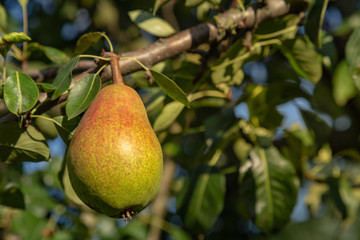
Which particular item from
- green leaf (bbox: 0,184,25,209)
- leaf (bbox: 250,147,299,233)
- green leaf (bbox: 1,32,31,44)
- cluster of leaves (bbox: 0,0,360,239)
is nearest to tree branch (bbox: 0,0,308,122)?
cluster of leaves (bbox: 0,0,360,239)


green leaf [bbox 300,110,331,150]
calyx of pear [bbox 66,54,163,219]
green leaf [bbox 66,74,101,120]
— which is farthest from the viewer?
green leaf [bbox 300,110,331,150]

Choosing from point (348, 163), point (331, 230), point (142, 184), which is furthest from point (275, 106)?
point (331, 230)

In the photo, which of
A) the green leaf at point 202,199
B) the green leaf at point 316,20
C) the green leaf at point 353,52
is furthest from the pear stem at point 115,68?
the green leaf at point 353,52

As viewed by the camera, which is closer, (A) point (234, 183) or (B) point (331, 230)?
(A) point (234, 183)

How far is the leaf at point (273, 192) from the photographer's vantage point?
4.52 ft

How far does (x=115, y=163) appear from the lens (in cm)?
74

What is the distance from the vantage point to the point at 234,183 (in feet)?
8.54

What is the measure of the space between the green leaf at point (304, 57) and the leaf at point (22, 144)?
2.78ft

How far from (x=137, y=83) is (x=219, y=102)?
445 mm

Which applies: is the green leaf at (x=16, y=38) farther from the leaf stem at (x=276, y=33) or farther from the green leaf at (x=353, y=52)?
the green leaf at (x=353, y=52)

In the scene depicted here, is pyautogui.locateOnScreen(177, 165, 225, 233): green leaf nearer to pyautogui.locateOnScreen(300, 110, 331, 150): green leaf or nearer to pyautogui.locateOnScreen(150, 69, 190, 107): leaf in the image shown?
pyautogui.locateOnScreen(300, 110, 331, 150): green leaf

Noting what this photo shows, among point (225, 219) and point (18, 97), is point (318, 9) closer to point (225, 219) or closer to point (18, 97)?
point (18, 97)

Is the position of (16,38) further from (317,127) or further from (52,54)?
(317,127)

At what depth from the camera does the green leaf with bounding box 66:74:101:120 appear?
2.82 ft
